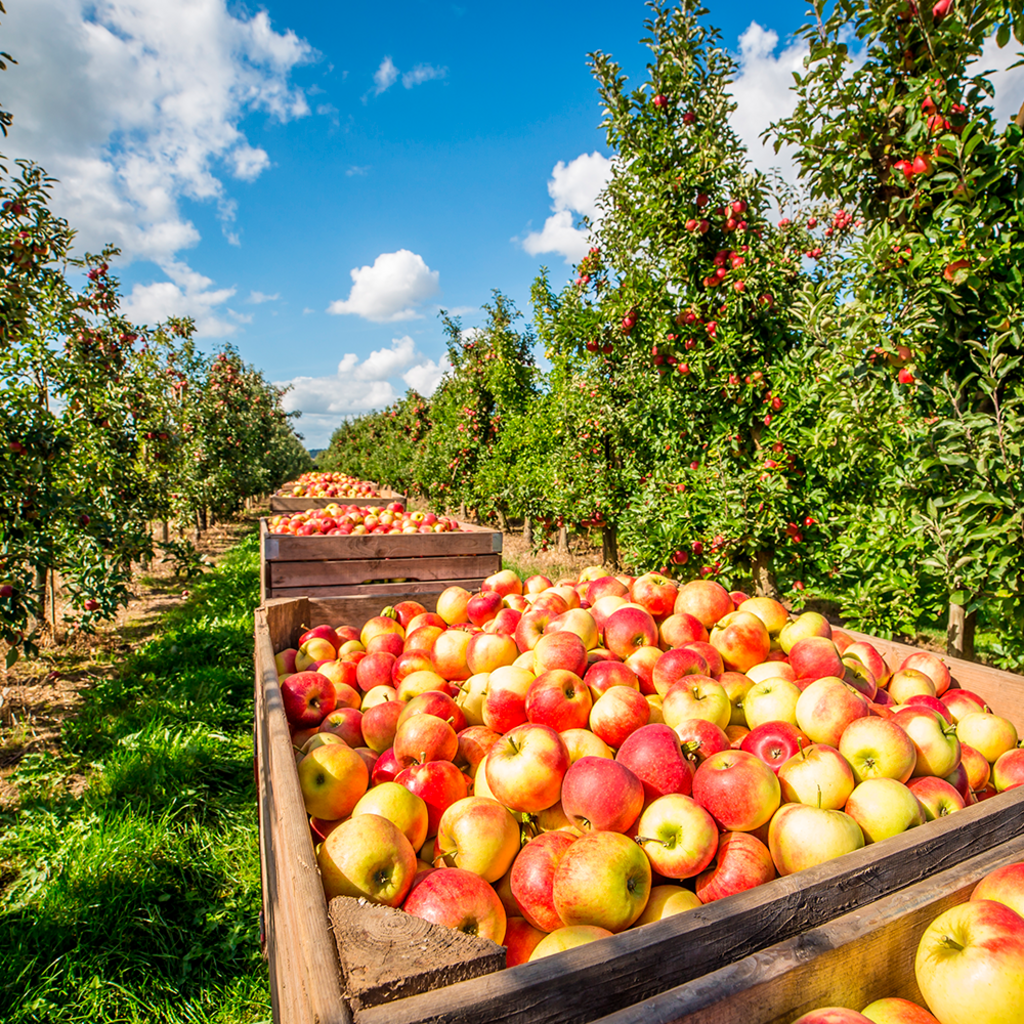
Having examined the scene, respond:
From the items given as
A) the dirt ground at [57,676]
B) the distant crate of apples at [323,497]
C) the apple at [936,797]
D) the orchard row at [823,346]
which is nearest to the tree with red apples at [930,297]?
the orchard row at [823,346]

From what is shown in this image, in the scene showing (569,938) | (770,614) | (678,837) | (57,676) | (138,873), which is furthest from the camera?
(57,676)

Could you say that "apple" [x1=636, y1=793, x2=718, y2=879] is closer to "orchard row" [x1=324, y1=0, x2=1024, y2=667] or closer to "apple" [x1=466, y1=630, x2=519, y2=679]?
"apple" [x1=466, y1=630, x2=519, y2=679]

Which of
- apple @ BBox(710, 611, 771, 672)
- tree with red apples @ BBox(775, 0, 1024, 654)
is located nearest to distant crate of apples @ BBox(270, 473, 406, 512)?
tree with red apples @ BBox(775, 0, 1024, 654)

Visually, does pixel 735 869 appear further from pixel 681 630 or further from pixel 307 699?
pixel 307 699

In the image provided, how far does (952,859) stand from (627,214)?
6.17m

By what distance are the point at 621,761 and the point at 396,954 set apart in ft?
3.11

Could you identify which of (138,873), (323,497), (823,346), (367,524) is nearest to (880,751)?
(138,873)

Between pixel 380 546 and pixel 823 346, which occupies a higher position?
pixel 823 346

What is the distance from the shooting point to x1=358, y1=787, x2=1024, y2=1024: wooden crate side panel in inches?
31.6

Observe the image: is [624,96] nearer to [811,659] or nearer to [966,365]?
[966,365]

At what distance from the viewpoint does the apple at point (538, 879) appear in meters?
1.39

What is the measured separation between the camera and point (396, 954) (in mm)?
879

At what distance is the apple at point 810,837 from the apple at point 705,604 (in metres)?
1.18

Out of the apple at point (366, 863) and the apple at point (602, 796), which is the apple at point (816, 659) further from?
the apple at point (366, 863)
